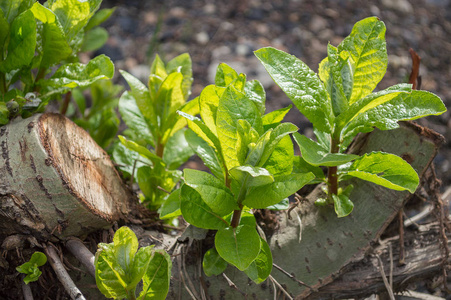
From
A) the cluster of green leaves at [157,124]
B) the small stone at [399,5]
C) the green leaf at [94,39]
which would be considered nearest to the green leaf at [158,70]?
the cluster of green leaves at [157,124]

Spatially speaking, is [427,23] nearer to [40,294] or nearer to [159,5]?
[159,5]

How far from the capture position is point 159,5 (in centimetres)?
281

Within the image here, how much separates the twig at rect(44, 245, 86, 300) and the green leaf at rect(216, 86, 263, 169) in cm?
38

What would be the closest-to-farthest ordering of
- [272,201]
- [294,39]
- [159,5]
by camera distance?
[272,201], [294,39], [159,5]

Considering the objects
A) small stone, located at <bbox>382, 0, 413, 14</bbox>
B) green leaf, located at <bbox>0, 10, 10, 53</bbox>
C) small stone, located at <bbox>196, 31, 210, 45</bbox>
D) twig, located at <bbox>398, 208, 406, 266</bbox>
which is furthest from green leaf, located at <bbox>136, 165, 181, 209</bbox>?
small stone, located at <bbox>382, 0, 413, 14</bbox>

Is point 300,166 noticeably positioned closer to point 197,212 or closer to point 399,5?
point 197,212

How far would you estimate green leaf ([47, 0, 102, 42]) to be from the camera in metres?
0.97

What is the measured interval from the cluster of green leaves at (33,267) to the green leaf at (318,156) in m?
0.58

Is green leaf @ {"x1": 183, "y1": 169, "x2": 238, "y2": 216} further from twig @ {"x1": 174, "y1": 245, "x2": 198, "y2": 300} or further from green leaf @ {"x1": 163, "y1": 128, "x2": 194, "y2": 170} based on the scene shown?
green leaf @ {"x1": 163, "y1": 128, "x2": 194, "y2": 170}

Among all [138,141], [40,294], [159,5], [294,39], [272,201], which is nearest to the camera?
[272,201]

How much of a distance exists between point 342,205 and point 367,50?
0.34 m

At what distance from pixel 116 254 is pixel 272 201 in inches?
12.3

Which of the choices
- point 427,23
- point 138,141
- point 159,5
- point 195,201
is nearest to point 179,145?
point 138,141

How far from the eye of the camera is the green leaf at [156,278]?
82cm
